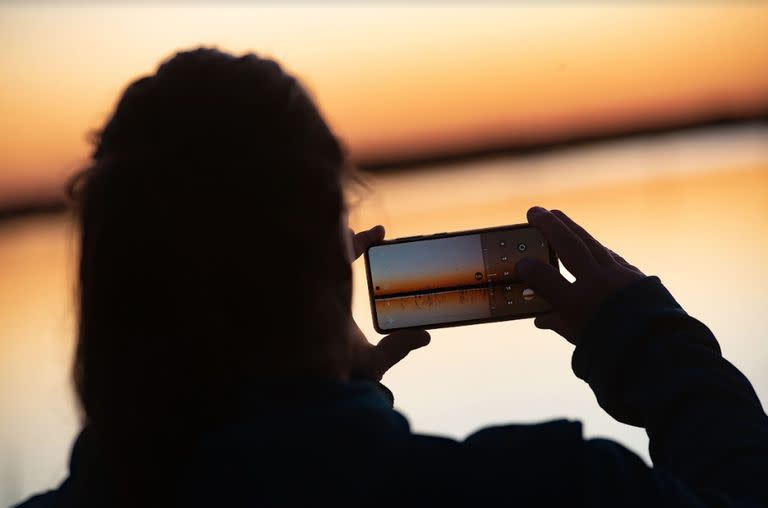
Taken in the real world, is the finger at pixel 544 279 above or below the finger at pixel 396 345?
above

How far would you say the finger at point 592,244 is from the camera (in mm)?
495

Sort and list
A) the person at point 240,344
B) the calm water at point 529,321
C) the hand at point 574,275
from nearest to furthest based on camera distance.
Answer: the person at point 240,344, the hand at point 574,275, the calm water at point 529,321

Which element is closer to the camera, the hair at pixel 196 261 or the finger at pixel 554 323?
the hair at pixel 196 261

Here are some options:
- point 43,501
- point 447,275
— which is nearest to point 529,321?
point 447,275

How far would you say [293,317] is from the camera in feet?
1.10

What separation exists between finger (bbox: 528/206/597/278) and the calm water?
0.25m

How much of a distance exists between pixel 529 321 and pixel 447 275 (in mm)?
595

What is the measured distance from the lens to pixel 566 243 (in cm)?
51

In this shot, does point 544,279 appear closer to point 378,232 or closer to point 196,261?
point 378,232

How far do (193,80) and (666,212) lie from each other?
123cm

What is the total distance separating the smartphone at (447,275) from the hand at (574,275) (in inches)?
1.7

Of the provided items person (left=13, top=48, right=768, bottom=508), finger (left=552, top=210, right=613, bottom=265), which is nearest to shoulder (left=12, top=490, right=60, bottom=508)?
person (left=13, top=48, right=768, bottom=508)

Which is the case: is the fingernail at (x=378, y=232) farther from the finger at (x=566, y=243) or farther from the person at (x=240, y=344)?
the person at (x=240, y=344)

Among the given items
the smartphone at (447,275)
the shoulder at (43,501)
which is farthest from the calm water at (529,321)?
the shoulder at (43,501)
